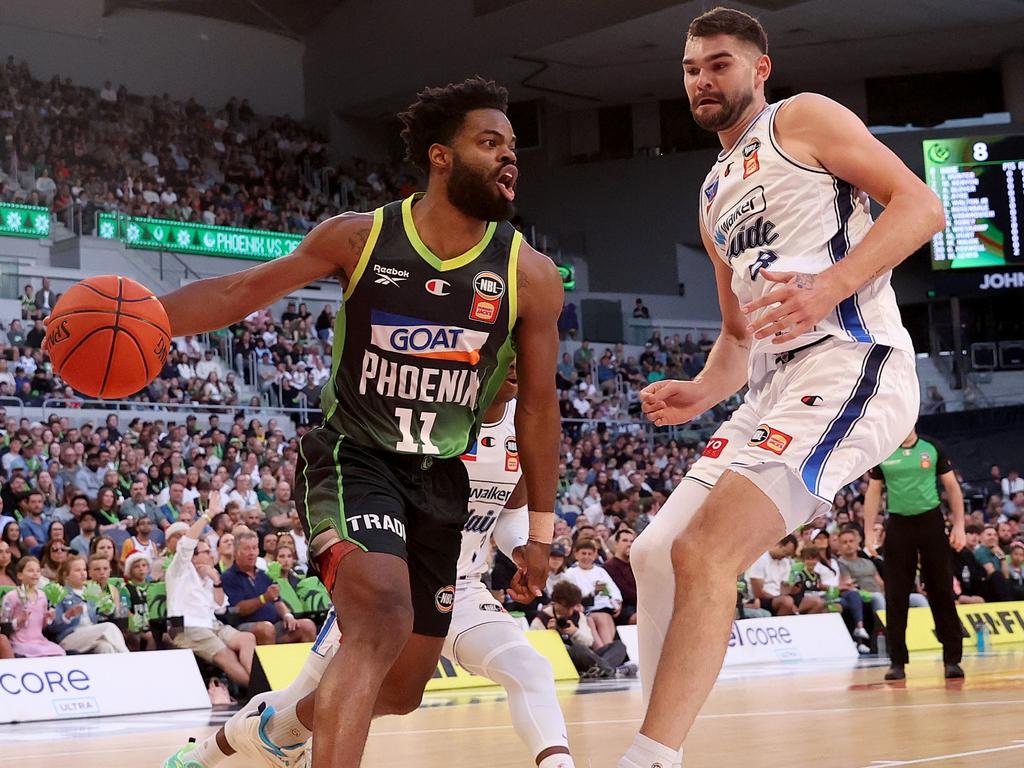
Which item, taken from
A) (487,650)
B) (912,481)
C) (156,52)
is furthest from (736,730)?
(156,52)

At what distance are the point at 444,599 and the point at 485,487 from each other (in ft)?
4.41

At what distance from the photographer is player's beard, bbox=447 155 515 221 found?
4.30 m

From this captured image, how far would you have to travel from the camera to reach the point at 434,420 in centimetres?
425

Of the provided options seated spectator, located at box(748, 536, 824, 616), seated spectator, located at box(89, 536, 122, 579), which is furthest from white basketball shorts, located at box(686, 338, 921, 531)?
seated spectator, located at box(748, 536, 824, 616)

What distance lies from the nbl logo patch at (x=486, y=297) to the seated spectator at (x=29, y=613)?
7813mm

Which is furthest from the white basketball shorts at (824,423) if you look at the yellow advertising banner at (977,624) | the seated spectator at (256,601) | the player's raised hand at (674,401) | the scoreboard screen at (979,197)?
the scoreboard screen at (979,197)

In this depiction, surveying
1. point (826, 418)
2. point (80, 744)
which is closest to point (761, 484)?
point (826, 418)

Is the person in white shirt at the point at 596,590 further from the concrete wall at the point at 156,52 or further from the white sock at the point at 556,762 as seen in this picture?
the concrete wall at the point at 156,52

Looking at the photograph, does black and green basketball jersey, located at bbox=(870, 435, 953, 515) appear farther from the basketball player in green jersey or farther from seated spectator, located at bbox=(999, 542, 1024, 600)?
seated spectator, located at bbox=(999, 542, 1024, 600)

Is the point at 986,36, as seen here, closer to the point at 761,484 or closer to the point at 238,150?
the point at 238,150

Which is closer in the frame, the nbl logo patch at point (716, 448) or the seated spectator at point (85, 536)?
the nbl logo patch at point (716, 448)

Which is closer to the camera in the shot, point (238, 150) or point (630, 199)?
point (238, 150)

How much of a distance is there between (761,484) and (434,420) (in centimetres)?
115

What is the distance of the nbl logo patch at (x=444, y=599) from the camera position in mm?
4316
